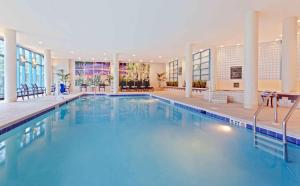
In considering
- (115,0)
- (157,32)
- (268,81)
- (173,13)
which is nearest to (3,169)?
(115,0)

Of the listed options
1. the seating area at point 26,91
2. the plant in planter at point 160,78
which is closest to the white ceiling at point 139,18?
the seating area at point 26,91

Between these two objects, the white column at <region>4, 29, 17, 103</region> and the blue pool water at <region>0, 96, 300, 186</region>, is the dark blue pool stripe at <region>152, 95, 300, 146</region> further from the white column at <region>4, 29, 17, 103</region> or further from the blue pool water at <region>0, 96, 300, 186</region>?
the white column at <region>4, 29, 17, 103</region>

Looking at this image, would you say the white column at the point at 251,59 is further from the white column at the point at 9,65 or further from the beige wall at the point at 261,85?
the white column at the point at 9,65

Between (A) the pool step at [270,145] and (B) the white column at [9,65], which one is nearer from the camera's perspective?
(A) the pool step at [270,145]

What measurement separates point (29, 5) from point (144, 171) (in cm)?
566

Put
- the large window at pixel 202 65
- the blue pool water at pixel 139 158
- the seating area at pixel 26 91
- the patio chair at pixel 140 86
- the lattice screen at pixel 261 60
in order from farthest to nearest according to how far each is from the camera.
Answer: the patio chair at pixel 140 86 → the large window at pixel 202 65 → the lattice screen at pixel 261 60 → the seating area at pixel 26 91 → the blue pool water at pixel 139 158

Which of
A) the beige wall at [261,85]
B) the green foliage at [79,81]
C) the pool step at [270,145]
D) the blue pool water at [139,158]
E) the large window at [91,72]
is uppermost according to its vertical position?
the large window at [91,72]

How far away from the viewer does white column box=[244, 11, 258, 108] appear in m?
6.48

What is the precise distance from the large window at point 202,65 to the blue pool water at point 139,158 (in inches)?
377

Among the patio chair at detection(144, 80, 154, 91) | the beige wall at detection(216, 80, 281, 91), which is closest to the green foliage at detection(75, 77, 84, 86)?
the patio chair at detection(144, 80, 154, 91)

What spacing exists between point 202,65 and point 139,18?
8.66 meters

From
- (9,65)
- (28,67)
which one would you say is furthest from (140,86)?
(9,65)

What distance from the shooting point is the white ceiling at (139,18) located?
5.81 metres

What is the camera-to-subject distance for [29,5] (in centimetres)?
584
